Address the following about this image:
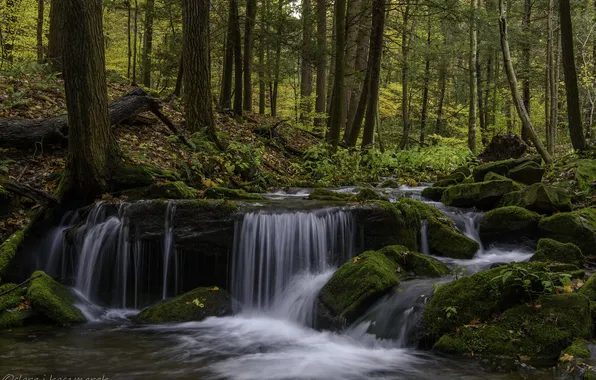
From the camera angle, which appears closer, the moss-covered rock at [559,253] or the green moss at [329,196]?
the moss-covered rock at [559,253]

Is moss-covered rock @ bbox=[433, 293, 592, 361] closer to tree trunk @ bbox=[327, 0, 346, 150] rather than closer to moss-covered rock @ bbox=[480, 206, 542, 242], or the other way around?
moss-covered rock @ bbox=[480, 206, 542, 242]

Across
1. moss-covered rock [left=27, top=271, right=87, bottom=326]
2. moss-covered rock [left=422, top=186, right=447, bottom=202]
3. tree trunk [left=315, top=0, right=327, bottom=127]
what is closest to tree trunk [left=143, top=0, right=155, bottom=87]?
tree trunk [left=315, top=0, right=327, bottom=127]

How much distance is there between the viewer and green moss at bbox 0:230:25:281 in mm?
7492

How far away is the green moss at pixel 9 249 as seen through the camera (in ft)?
24.6

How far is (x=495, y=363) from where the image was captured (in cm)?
498

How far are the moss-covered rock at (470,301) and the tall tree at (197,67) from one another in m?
8.18

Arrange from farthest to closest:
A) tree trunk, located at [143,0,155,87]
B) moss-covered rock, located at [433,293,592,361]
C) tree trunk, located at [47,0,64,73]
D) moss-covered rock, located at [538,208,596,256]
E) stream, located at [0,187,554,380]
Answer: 1. tree trunk, located at [143,0,155,87]
2. tree trunk, located at [47,0,64,73]
3. moss-covered rock, located at [538,208,596,256]
4. stream, located at [0,187,554,380]
5. moss-covered rock, located at [433,293,592,361]

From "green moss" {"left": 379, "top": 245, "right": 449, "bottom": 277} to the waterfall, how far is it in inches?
38.7

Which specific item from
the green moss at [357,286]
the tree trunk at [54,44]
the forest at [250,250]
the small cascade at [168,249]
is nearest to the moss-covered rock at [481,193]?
the forest at [250,250]

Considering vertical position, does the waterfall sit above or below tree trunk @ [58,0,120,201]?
below

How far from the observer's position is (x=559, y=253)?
7.35 meters

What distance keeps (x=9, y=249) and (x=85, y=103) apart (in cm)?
278

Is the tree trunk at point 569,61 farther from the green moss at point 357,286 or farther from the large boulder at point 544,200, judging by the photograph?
the green moss at point 357,286

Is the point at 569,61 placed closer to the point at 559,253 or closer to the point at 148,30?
the point at 559,253
